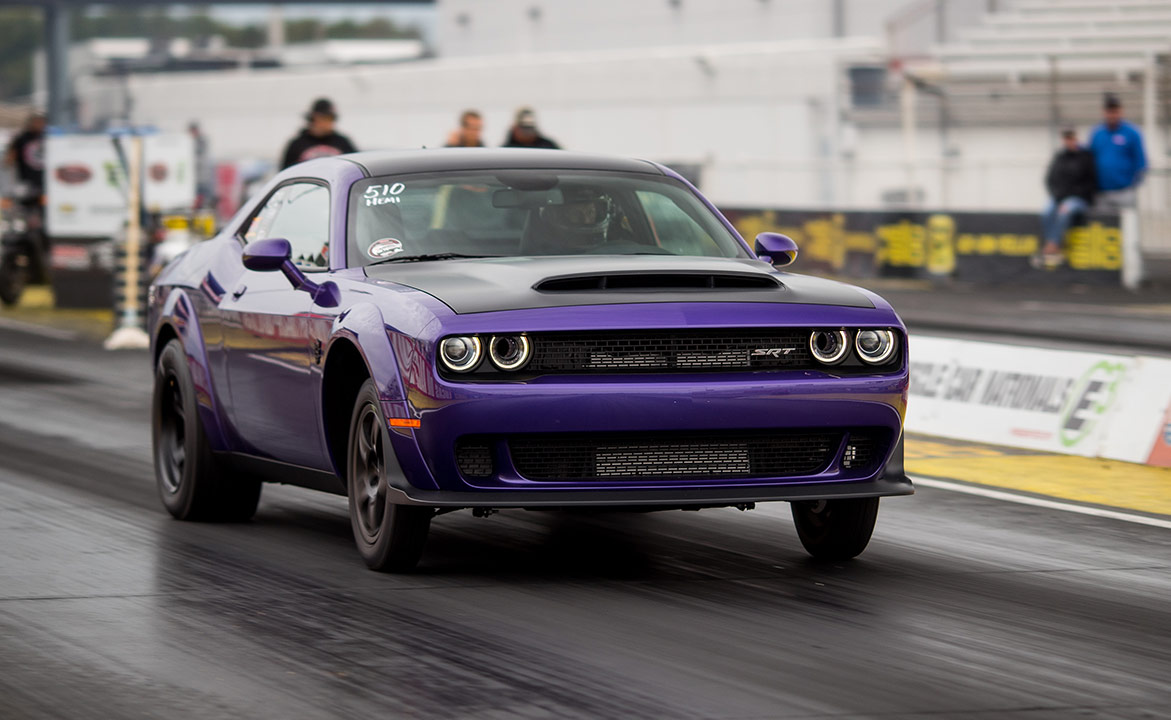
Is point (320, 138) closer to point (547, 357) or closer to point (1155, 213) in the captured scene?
point (547, 357)

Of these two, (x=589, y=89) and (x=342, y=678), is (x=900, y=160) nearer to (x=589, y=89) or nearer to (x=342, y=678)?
(x=589, y=89)

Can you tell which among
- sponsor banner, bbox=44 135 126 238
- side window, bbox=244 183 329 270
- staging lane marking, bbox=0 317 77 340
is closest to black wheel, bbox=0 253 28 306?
sponsor banner, bbox=44 135 126 238

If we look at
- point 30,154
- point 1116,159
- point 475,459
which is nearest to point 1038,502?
point 475,459

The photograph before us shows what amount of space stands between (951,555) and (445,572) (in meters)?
2.06

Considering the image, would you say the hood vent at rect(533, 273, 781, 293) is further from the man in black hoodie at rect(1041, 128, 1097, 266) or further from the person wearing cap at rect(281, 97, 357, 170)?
the man in black hoodie at rect(1041, 128, 1097, 266)

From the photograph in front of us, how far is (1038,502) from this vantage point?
1013 centimetres

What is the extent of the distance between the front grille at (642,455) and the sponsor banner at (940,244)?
65.5 ft

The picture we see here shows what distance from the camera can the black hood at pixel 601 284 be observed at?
23.5 feet

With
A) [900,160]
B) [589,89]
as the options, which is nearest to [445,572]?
[900,160]

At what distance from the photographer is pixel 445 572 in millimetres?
7703

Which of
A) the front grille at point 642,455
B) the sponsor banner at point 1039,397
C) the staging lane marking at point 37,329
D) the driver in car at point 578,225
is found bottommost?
the staging lane marking at point 37,329

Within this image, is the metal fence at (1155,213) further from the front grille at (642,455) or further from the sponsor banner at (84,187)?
the front grille at (642,455)

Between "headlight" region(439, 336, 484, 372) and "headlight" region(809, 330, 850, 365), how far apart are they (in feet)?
3.82

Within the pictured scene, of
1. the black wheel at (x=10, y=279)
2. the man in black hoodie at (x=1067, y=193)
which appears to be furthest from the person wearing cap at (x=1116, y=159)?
the black wheel at (x=10, y=279)
